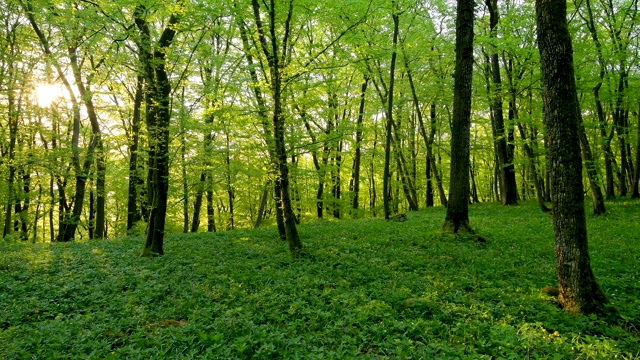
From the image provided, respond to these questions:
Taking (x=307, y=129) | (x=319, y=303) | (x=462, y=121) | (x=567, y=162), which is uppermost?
(x=307, y=129)

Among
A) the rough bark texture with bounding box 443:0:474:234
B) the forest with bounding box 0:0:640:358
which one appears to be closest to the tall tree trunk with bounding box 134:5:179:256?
the forest with bounding box 0:0:640:358

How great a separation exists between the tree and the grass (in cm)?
46

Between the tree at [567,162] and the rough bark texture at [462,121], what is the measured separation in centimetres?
491

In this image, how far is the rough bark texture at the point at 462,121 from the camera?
10227 millimetres

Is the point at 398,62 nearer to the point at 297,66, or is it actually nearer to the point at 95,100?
the point at 297,66

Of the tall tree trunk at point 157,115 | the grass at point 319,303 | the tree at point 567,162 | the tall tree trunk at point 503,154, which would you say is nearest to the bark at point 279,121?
the grass at point 319,303

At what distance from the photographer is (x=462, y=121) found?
10.3 metres

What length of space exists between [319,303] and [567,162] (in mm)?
4524

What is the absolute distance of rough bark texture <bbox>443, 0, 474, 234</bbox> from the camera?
10.2 m

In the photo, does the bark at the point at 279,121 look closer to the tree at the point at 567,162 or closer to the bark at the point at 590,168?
the tree at the point at 567,162

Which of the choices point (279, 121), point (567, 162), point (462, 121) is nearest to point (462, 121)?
point (462, 121)

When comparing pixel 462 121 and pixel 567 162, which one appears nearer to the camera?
pixel 567 162

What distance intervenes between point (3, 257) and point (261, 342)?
29.5ft

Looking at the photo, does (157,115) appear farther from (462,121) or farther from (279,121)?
(462,121)
